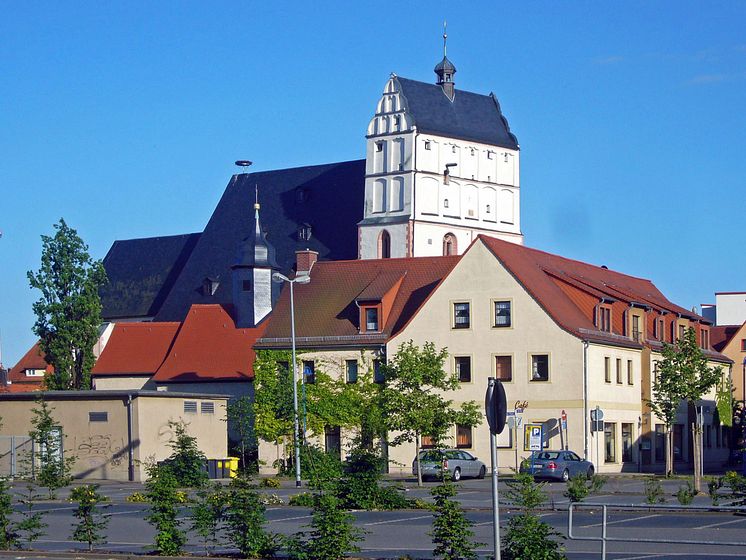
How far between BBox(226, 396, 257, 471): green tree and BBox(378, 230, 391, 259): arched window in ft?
109

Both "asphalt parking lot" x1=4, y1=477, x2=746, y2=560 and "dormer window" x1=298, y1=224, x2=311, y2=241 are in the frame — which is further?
"dormer window" x1=298, y1=224, x2=311, y2=241

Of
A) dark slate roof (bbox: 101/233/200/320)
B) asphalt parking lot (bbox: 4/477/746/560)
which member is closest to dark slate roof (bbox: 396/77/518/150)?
dark slate roof (bbox: 101/233/200/320)

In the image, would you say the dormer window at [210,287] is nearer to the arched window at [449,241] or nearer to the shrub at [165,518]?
the arched window at [449,241]

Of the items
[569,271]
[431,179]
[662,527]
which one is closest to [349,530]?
[662,527]

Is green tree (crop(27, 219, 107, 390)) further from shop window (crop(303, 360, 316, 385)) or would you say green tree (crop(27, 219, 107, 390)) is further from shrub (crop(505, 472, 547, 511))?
shrub (crop(505, 472, 547, 511))

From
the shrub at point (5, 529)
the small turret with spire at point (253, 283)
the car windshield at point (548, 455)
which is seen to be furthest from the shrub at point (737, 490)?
the small turret with spire at point (253, 283)

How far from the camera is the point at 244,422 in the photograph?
63.2m

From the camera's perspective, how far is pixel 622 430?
6131 cm

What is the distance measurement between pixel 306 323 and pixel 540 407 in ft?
41.1

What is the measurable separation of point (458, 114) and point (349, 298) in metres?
37.9

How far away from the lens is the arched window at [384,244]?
9731cm

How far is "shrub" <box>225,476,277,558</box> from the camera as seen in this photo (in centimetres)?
2147

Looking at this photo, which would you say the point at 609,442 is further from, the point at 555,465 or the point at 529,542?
the point at 529,542

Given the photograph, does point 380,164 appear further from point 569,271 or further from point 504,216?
point 569,271
